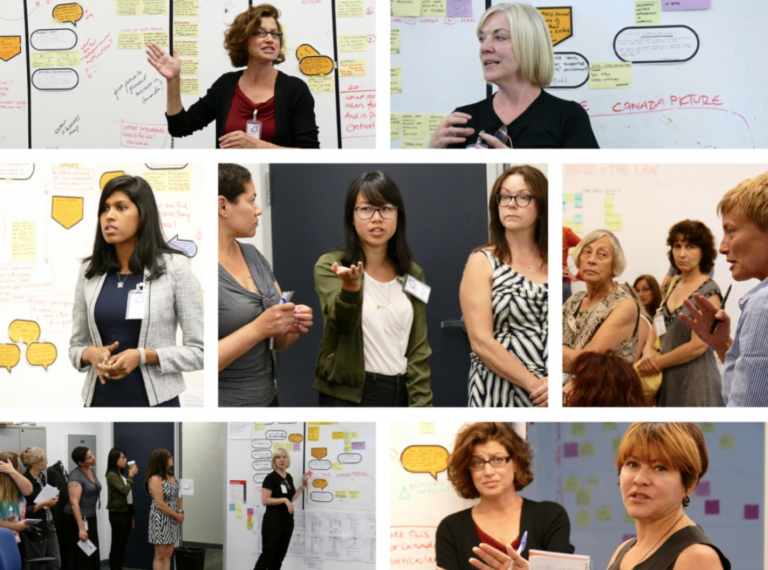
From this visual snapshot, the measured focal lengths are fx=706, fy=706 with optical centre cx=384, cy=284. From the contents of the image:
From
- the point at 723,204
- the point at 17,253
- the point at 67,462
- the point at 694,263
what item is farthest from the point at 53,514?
the point at 723,204

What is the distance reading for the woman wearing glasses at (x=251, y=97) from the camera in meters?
2.39

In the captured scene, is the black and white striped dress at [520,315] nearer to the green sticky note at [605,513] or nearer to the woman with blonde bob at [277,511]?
the green sticky note at [605,513]

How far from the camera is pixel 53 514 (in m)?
2.25

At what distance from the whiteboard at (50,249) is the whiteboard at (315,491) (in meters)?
0.26

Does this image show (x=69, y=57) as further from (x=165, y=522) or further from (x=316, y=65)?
(x=165, y=522)

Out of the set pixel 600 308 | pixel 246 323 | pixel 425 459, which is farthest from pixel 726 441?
pixel 246 323

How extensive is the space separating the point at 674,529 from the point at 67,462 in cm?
187

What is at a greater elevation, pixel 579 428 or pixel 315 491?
A: pixel 579 428

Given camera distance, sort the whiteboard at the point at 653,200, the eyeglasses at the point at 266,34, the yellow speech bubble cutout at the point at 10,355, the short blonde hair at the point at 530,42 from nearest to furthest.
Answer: the whiteboard at the point at 653,200 < the yellow speech bubble cutout at the point at 10,355 < the short blonde hair at the point at 530,42 < the eyeglasses at the point at 266,34

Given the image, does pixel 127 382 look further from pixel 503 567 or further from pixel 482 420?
pixel 503 567

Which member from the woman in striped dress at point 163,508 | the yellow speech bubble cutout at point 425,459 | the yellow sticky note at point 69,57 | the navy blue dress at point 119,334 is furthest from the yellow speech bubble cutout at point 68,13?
the yellow speech bubble cutout at point 425,459

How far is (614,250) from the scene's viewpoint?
2162mm

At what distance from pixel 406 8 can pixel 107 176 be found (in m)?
1.25

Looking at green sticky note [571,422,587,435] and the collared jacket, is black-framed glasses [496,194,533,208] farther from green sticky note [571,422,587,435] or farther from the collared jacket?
green sticky note [571,422,587,435]
